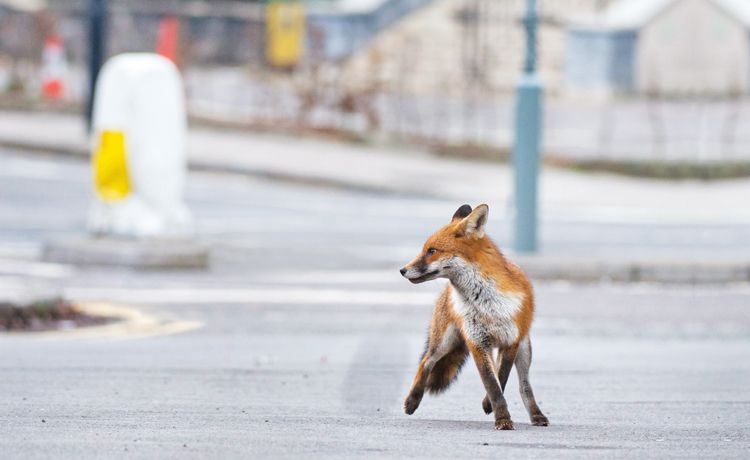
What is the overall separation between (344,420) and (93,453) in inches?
63.9

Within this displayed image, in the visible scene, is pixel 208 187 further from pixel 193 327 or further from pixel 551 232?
pixel 193 327

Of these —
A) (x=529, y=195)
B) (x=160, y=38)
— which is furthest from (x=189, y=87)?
(x=529, y=195)

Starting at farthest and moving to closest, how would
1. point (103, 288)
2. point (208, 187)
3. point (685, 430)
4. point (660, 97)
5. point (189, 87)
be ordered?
point (660, 97)
point (189, 87)
point (208, 187)
point (103, 288)
point (685, 430)

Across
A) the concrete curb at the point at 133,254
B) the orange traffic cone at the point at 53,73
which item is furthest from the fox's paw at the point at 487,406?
the orange traffic cone at the point at 53,73

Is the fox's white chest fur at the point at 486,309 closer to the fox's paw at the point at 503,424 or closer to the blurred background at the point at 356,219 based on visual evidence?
the fox's paw at the point at 503,424

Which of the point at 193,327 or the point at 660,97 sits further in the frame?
the point at 660,97

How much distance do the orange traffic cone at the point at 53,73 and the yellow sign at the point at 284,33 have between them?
526 cm

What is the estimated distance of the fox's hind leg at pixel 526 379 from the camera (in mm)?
8188

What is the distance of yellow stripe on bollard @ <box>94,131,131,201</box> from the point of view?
57.8 ft

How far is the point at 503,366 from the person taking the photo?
8.24 metres

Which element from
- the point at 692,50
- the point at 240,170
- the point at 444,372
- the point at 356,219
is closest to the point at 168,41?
the point at 240,170

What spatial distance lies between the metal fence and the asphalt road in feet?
37.2

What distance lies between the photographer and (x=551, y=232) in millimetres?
21562

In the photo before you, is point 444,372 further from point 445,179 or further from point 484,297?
point 445,179
